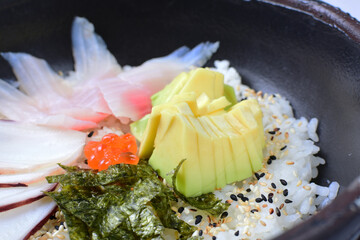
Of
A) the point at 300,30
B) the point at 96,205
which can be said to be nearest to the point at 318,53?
the point at 300,30

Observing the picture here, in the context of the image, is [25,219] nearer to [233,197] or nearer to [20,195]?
[20,195]

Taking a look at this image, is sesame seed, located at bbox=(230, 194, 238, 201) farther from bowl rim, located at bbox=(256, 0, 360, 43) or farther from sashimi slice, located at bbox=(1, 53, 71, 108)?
sashimi slice, located at bbox=(1, 53, 71, 108)

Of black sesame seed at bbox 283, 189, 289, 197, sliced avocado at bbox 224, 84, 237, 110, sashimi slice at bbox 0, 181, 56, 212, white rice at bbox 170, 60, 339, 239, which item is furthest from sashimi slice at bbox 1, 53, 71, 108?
black sesame seed at bbox 283, 189, 289, 197

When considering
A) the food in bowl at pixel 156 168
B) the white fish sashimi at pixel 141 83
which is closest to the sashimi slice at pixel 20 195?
the food in bowl at pixel 156 168

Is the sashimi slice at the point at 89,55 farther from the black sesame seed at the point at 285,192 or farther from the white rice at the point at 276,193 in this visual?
the black sesame seed at the point at 285,192

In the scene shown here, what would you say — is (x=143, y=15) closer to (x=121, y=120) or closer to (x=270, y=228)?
(x=121, y=120)

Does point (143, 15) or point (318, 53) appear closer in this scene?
point (318, 53)
